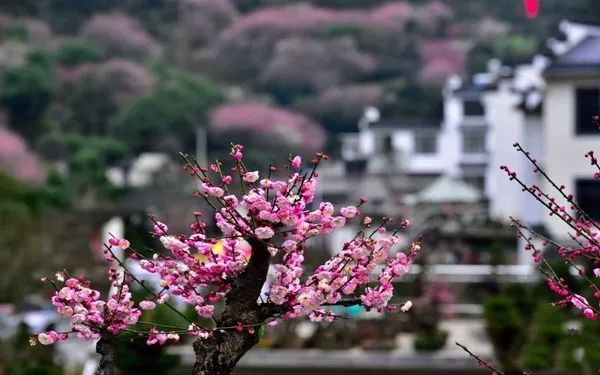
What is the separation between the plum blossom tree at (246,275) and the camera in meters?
5.45

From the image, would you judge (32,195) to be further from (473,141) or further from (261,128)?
(261,128)

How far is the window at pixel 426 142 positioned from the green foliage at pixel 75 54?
21.5m

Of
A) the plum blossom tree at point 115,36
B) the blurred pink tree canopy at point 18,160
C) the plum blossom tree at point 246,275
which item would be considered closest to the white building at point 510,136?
the blurred pink tree canopy at point 18,160

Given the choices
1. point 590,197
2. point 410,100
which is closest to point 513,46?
point 410,100

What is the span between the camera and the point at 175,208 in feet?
153

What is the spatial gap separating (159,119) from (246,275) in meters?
58.3

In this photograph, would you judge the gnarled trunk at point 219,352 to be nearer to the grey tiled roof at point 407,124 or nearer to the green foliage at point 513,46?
the grey tiled roof at point 407,124

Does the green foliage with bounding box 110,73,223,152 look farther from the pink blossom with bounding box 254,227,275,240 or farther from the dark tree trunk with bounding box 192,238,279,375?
the pink blossom with bounding box 254,227,275,240

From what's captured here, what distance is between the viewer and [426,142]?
57375 mm

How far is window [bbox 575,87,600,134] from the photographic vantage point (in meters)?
27.2

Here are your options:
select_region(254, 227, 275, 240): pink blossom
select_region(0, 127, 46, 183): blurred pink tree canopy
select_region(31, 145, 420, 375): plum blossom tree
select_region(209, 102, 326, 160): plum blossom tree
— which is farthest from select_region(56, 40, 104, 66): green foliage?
select_region(254, 227, 275, 240): pink blossom

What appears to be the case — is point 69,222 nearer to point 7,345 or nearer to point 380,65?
point 7,345

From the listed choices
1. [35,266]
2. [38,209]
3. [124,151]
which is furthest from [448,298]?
[124,151]

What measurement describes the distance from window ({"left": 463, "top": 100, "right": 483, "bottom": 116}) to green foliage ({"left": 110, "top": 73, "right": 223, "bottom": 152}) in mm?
15456
